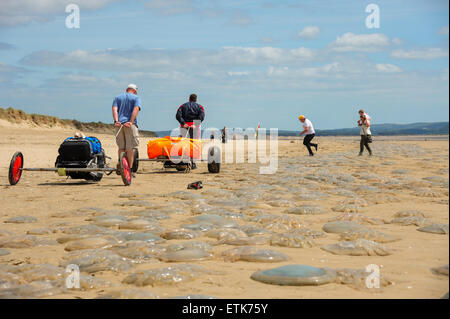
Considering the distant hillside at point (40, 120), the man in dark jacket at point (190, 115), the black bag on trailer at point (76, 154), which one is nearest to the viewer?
the black bag on trailer at point (76, 154)

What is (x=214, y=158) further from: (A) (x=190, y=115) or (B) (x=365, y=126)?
(B) (x=365, y=126)

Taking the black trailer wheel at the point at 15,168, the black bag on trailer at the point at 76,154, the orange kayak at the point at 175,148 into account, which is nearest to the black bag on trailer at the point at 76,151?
the black bag on trailer at the point at 76,154

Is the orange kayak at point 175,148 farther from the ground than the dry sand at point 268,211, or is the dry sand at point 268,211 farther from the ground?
the orange kayak at point 175,148

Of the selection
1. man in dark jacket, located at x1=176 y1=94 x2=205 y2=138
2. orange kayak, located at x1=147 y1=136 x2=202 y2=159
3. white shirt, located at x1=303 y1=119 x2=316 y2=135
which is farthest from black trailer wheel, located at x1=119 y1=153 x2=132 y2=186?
white shirt, located at x1=303 y1=119 x2=316 y2=135

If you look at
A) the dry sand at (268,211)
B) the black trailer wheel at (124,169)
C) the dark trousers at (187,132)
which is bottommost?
the dry sand at (268,211)

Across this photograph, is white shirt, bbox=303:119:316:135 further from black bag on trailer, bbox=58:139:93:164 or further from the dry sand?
black bag on trailer, bbox=58:139:93:164

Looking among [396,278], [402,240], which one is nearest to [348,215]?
[402,240]

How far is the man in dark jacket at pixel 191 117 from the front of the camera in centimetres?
1278

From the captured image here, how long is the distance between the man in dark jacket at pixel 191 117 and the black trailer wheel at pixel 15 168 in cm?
421

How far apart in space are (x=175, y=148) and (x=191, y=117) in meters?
1.06

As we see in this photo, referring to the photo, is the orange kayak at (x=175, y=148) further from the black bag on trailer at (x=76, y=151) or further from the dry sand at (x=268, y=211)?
the black bag on trailer at (x=76, y=151)

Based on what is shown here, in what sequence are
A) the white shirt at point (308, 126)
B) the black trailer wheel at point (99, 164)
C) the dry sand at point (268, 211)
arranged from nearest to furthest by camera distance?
the dry sand at point (268, 211) < the black trailer wheel at point (99, 164) < the white shirt at point (308, 126)

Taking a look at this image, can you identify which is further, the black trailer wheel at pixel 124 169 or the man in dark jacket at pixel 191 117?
the man in dark jacket at pixel 191 117

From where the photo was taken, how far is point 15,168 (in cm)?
1025
